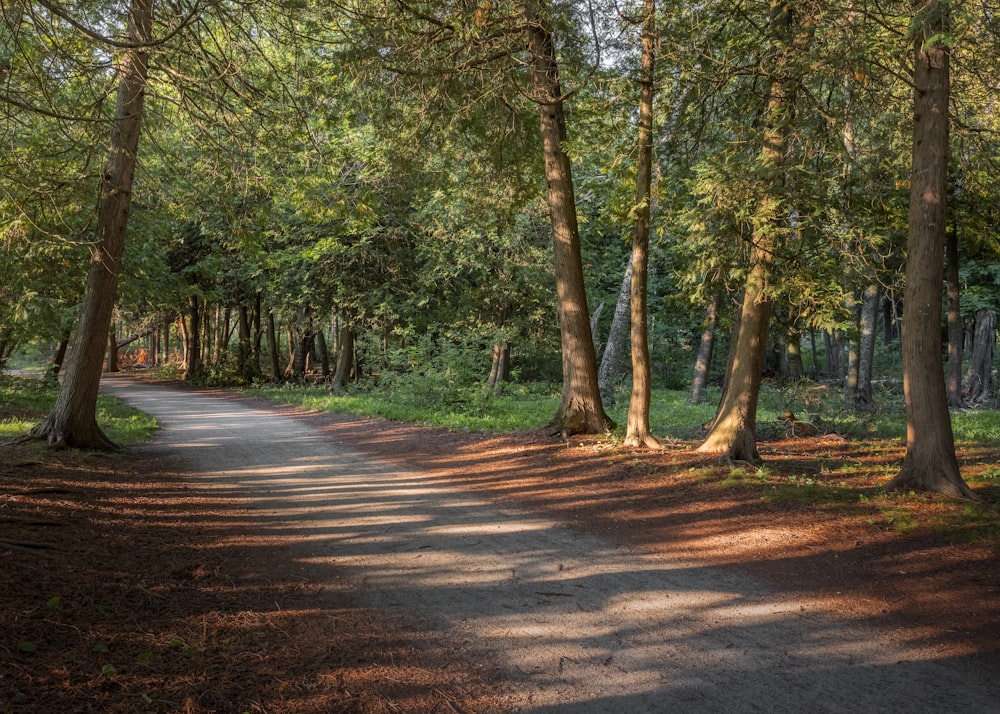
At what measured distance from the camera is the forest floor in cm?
376

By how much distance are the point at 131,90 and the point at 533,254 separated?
13673 millimetres

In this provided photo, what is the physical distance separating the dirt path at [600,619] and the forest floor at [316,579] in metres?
0.28

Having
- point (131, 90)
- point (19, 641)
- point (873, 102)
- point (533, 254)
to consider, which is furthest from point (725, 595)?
point (533, 254)

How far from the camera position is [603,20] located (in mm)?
11172

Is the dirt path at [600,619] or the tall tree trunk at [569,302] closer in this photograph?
the dirt path at [600,619]

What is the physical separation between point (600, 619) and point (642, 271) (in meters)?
7.67

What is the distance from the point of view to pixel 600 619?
4.82 m

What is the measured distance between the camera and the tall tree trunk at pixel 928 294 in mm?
7578

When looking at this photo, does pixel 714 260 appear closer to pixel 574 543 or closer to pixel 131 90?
pixel 574 543

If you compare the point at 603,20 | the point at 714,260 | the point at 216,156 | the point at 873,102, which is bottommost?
the point at 714,260

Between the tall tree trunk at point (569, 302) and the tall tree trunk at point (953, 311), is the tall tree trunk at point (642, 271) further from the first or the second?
the tall tree trunk at point (953, 311)

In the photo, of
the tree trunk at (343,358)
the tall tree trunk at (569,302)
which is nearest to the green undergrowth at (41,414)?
the tree trunk at (343,358)

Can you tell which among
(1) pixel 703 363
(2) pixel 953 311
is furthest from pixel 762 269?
(1) pixel 703 363

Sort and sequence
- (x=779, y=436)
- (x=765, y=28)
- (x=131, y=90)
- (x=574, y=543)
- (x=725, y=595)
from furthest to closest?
(x=779, y=436)
(x=131, y=90)
(x=765, y=28)
(x=574, y=543)
(x=725, y=595)
